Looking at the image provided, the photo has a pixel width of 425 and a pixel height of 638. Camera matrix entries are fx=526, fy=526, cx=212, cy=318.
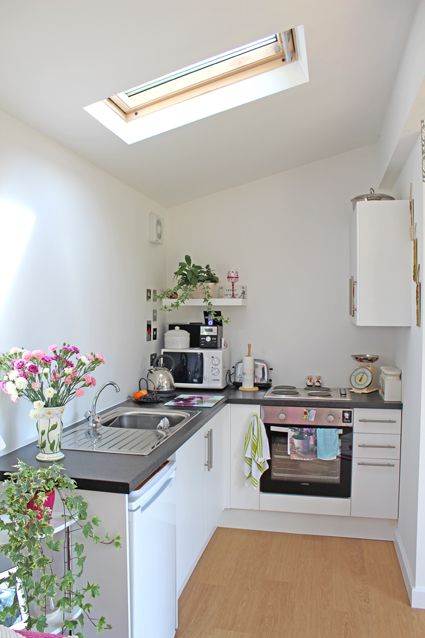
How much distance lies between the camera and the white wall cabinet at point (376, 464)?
10.8 ft

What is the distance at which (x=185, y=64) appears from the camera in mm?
2143

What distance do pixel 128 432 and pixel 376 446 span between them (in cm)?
163

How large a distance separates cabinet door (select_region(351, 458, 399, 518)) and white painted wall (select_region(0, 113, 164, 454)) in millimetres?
1562

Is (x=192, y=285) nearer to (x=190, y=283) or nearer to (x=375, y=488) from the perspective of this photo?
(x=190, y=283)

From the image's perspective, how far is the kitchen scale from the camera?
366 cm

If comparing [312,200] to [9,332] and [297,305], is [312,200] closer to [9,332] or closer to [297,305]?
[297,305]

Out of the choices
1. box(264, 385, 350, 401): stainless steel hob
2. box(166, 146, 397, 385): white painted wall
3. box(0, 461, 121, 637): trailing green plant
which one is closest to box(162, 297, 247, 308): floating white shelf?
box(166, 146, 397, 385): white painted wall

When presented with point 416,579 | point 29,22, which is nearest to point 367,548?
point 416,579

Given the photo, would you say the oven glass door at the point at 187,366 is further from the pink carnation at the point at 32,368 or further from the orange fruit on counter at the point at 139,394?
the pink carnation at the point at 32,368

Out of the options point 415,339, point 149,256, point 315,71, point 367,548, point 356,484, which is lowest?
point 367,548

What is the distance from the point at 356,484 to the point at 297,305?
1.35m

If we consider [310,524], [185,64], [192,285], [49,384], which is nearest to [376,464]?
[310,524]

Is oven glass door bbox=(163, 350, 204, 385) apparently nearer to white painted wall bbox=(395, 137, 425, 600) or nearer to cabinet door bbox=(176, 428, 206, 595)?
cabinet door bbox=(176, 428, 206, 595)

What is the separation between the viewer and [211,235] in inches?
162
